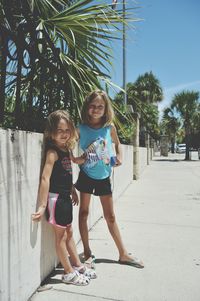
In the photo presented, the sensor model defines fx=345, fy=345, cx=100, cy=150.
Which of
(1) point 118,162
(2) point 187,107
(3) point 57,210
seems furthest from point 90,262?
(2) point 187,107

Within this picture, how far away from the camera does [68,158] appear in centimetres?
287

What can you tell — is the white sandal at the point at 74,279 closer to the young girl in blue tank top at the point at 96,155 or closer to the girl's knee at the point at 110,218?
the young girl in blue tank top at the point at 96,155

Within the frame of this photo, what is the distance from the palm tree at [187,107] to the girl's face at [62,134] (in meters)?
27.9

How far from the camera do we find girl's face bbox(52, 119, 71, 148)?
2.78 metres

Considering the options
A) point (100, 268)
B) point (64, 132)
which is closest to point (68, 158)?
point (64, 132)

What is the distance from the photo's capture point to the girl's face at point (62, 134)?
2.78 meters

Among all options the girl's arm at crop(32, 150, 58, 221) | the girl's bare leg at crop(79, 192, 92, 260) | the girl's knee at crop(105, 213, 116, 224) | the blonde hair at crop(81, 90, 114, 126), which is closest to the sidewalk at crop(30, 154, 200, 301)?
the girl's bare leg at crop(79, 192, 92, 260)

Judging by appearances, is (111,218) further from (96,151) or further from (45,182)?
(45,182)

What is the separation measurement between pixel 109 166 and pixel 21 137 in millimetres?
1171

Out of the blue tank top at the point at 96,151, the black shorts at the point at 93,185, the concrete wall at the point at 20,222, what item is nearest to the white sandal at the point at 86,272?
the concrete wall at the point at 20,222

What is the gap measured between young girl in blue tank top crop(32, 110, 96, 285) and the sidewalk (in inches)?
9.3

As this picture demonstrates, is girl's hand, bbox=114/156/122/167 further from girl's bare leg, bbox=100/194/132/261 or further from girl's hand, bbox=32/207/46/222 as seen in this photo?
girl's hand, bbox=32/207/46/222

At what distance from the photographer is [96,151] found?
318cm

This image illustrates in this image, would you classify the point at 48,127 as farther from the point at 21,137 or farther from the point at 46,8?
the point at 46,8
